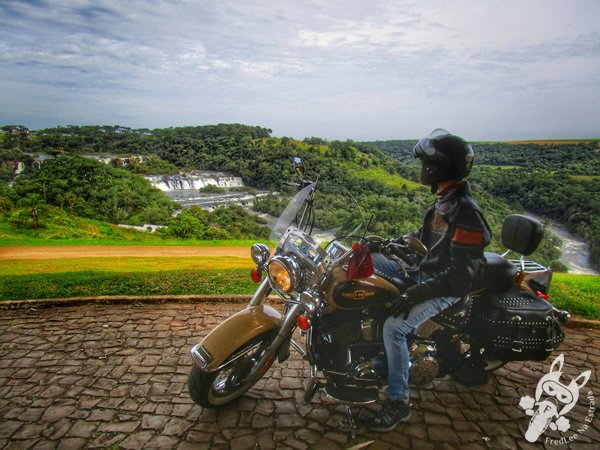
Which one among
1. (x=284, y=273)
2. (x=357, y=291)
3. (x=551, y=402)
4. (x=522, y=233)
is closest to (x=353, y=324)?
(x=357, y=291)

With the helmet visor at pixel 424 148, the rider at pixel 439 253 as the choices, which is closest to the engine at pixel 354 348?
the rider at pixel 439 253

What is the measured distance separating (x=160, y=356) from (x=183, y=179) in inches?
1988

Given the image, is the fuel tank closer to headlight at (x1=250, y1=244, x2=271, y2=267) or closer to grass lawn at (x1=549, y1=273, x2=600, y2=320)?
headlight at (x1=250, y1=244, x2=271, y2=267)

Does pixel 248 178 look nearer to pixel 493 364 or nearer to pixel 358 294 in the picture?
pixel 493 364

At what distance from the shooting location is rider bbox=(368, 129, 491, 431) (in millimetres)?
2602

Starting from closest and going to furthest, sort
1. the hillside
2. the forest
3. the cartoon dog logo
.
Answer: the cartoon dog logo, the forest, the hillside

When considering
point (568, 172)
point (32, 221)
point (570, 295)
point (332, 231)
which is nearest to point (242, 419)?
point (332, 231)

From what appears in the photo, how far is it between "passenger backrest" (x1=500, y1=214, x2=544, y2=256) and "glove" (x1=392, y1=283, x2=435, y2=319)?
3.42ft

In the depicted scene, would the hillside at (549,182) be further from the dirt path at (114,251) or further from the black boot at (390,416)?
the black boot at (390,416)

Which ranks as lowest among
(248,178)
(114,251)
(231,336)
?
(114,251)

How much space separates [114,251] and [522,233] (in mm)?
11759

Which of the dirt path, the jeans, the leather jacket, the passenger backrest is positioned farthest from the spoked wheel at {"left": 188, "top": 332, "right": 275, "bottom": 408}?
the dirt path

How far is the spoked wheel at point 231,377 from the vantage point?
2953 millimetres

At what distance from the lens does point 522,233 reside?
3111mm
